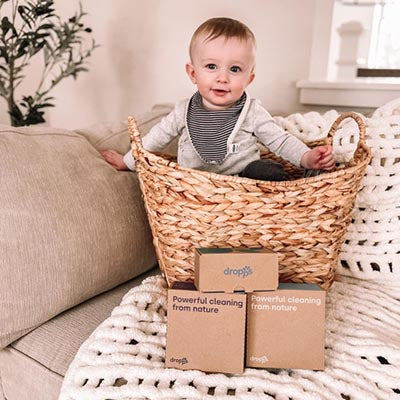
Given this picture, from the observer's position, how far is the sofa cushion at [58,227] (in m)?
0.76

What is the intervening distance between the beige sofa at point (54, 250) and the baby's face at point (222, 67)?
27 cm

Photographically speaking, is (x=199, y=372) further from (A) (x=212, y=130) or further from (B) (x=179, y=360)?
(A) (x=212, y=130)

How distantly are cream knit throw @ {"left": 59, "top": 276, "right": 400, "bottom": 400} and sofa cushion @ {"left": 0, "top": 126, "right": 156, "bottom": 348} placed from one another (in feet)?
0.39

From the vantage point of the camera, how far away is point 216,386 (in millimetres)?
646

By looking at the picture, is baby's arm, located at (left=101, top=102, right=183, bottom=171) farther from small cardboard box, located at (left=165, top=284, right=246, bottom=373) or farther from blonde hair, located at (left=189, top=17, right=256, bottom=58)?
small cardboard box, located at (left=165, top=284, right=246, bottom=373)

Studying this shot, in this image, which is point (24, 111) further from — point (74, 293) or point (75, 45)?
point (74, 293)

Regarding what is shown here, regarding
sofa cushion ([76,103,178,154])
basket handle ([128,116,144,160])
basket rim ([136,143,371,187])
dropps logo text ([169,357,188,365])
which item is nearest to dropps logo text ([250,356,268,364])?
dropps logo text ([169,357,188,365])

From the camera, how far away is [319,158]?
89cm

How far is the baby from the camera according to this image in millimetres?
897

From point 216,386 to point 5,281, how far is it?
37cm

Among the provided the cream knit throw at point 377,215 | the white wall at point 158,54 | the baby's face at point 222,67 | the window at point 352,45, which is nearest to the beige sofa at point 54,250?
the baby's face at point 222,67

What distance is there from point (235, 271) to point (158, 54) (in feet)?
4.21


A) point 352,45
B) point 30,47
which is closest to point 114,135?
point 30,47

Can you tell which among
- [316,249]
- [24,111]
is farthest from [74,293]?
[24,111]
